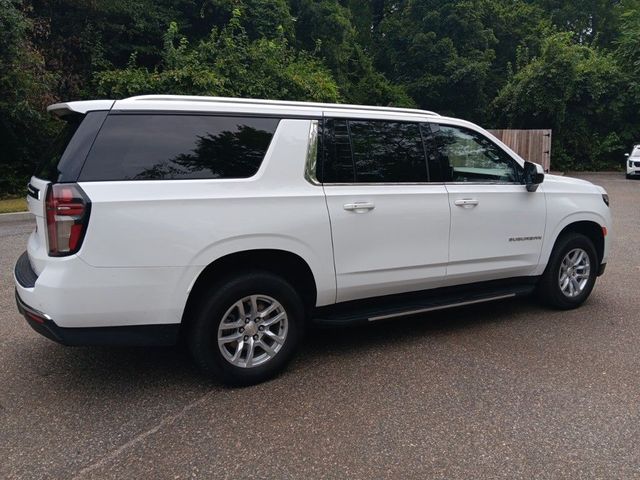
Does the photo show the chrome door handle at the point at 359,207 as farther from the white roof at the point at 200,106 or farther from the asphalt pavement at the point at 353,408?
the asphalt pavement at the point at 353,408

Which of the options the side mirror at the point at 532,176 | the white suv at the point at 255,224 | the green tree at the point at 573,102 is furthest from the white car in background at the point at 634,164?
the white suv at the point at 255,224

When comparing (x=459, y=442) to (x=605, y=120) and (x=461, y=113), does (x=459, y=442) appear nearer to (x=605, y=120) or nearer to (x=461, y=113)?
(x=605, y=120)

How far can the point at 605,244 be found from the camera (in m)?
5.58

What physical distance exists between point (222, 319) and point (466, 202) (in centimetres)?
228

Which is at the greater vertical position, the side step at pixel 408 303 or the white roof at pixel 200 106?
the white roof at pixel 200 106

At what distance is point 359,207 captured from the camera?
404 centimetres

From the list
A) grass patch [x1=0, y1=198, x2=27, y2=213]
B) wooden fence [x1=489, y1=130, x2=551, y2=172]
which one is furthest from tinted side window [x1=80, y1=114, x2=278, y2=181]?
wooden fence [x1=489, y1=130, x2=551, y2=172]

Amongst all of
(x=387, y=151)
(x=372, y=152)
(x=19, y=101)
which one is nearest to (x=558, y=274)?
(x=387, y=151)

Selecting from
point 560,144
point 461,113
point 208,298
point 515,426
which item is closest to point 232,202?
point 208,298

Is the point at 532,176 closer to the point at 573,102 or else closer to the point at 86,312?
the point at 86,312

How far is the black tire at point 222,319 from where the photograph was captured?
352 centimetres

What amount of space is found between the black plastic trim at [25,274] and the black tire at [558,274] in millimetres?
4363

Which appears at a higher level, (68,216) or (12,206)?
(68,216)

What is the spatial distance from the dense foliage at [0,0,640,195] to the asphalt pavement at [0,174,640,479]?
12.9 m
